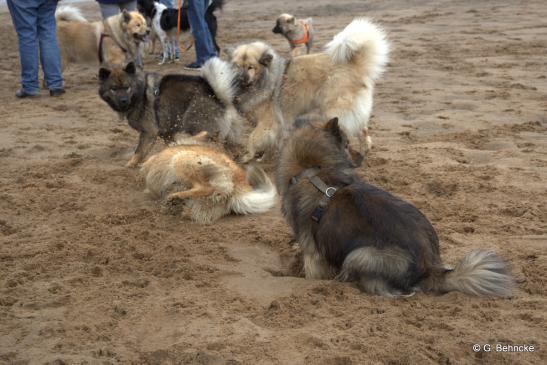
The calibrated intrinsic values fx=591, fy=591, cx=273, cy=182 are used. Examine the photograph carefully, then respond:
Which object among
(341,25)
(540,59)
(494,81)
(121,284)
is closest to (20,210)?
(121,284)

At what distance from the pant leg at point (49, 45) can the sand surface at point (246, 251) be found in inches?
26.9

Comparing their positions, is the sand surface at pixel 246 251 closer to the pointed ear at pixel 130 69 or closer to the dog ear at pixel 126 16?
the pointed ear at pixel 130 69

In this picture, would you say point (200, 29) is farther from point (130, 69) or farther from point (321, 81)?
point (321, 81)

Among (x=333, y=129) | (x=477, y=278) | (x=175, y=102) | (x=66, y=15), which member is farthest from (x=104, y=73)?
(x=66, y=15)

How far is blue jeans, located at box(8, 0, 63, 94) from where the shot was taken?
8516 millimetres

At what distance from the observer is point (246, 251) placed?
4098mm

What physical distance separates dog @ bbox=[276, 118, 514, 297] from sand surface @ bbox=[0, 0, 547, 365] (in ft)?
0.32

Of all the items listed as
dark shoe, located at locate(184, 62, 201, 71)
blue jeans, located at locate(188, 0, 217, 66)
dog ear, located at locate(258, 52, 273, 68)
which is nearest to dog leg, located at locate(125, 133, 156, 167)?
dog ear, located at locate(258, 52, 273, 68)

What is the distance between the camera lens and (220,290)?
3.46 m

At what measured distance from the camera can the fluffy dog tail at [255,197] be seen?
186 inches

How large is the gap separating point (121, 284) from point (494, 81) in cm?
671

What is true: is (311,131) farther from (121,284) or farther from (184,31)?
(184,31)

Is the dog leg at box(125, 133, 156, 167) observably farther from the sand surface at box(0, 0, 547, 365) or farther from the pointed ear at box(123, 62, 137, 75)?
the pointed ear at box(123, 62, 137, 75)

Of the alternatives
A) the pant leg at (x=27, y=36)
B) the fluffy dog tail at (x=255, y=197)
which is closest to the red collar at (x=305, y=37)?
the pant leg at (x=27, y=36)
